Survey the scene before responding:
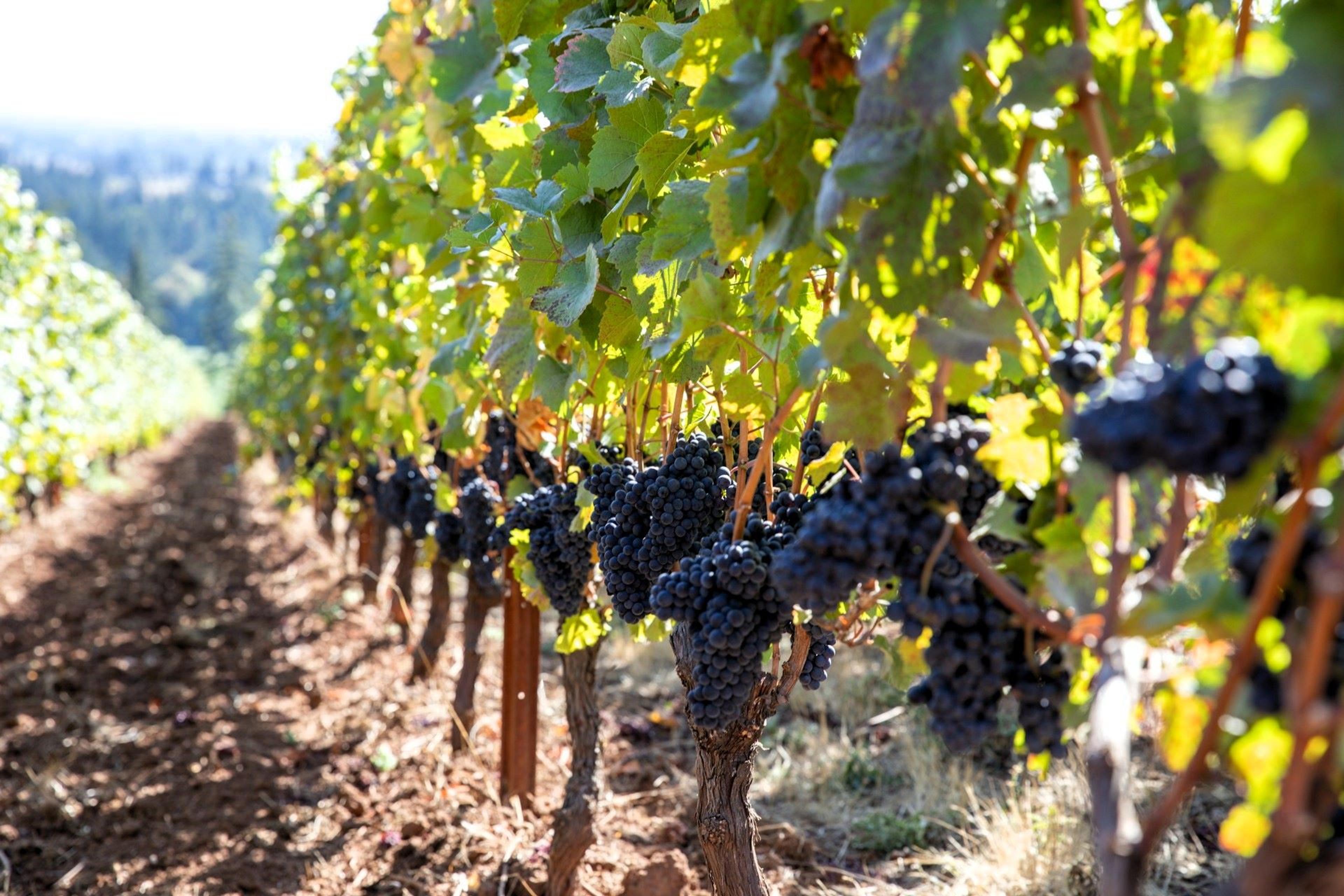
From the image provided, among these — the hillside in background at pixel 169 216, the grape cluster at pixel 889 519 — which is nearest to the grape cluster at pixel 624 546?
the grape cluster at pixel 889 519

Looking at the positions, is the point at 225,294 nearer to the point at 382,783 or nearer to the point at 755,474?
the point at 382,783

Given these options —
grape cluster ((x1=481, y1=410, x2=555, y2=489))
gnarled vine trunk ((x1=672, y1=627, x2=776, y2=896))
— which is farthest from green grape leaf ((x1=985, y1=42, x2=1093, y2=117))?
grape cluster ((x1=481, y1=410, x2=555, y2=489))

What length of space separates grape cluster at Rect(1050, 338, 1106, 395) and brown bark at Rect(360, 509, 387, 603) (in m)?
5.88

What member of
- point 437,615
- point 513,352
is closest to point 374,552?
point 437,615

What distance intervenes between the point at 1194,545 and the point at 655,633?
1284mm

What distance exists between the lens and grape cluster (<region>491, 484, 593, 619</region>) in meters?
2.55

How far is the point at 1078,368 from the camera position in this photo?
3.57 feet

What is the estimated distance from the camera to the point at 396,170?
450 cm

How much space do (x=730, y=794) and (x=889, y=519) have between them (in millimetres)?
1202

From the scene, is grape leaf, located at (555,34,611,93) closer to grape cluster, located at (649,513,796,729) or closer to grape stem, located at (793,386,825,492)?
grape stem, located at (793,386,825,492)

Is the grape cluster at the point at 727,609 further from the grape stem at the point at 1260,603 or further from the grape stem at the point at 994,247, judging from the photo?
the grape stem at the point at 1260,603

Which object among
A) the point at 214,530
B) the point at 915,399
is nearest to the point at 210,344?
the point at 214,530

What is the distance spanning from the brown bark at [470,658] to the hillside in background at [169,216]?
2844 inches

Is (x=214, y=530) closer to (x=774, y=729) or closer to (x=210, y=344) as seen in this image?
(x=774, y=729)
